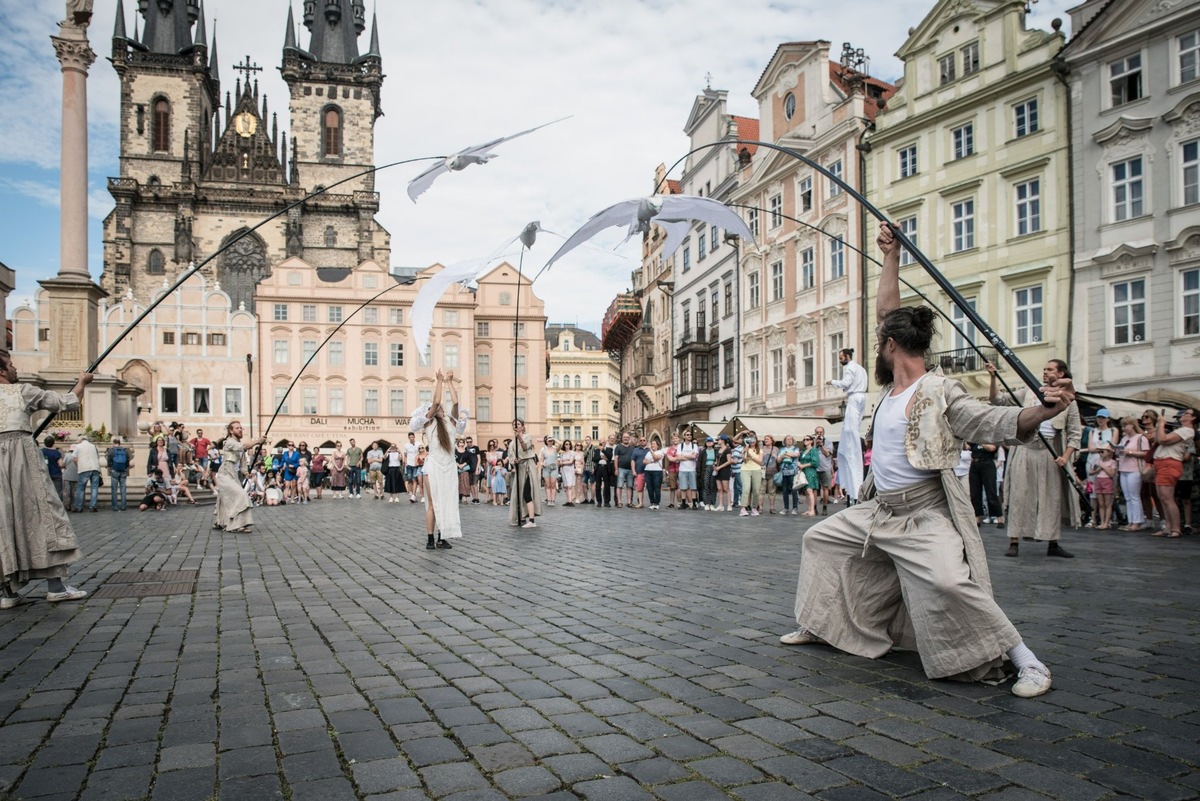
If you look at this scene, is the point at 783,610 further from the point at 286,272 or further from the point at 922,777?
the point at 286,272

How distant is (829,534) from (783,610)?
1.62 metres

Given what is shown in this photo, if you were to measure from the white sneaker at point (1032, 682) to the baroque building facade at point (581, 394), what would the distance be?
10525cm

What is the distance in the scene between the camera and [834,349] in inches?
1409

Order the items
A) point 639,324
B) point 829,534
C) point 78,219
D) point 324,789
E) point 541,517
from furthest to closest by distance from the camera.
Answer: point 639,324, point 78,219, point 541,517, point 829,534, point 324,789

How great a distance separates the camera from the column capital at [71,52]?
2228cm

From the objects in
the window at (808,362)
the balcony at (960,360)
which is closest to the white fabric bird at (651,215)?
the balcony at (960,360)

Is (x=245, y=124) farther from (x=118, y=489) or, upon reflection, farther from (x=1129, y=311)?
(x=1129, y=311)

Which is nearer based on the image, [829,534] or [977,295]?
[829,534]

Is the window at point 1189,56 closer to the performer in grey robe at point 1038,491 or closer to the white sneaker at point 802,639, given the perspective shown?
the performer in grey robe at point 1038,491

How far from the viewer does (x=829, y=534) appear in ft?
17.2

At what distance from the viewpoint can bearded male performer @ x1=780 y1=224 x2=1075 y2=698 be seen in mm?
4512

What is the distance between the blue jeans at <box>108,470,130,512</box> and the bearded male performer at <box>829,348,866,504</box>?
1671 centimetres

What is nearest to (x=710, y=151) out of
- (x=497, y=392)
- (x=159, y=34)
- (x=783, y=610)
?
(x=497, y=392)

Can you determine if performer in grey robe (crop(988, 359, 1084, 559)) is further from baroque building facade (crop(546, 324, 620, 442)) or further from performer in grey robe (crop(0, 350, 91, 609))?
baroque building facade (crop(546, 324, 620, 442))
